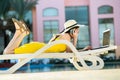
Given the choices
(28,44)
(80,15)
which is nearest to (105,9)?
(80,15)

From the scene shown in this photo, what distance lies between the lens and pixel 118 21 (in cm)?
2706

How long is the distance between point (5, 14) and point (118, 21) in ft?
26.8

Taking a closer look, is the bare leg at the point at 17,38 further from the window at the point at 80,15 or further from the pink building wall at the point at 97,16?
the window at the point at 80,15

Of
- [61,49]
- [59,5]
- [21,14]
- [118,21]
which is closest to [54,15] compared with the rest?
[59,5]

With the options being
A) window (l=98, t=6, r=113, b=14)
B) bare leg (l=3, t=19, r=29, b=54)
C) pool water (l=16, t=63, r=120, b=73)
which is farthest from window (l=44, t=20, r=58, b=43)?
bare leg (l=3, t=19, r=29, b=54)

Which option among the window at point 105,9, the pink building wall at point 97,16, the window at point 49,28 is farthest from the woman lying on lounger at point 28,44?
the window at point 105,9

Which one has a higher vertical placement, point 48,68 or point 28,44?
point 28,44

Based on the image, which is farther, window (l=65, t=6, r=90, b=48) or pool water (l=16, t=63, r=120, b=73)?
window (l=65, t=6, r=90, b=48)

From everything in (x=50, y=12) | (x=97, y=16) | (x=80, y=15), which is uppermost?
(x=50, y=12)

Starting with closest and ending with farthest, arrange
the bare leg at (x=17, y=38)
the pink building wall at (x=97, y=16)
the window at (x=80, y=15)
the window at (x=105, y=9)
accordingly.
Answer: the bare leg at (x=17, y=38) < the pink building wall at (x=97, y=16) < the window at (x=105, y=9) < the window at (x=80, y=15)

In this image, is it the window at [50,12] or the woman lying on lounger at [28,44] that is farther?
the window at [50,12]

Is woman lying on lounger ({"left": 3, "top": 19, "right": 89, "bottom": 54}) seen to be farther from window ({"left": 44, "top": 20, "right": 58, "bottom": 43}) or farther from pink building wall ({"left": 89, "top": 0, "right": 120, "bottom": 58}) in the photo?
pink building wall ({"left": 89, "top": 0, "right": 120, "bottom": 58})

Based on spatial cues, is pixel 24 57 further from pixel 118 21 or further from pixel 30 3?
pixel 118 21

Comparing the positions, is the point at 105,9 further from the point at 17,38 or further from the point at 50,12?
the point at 17,38
